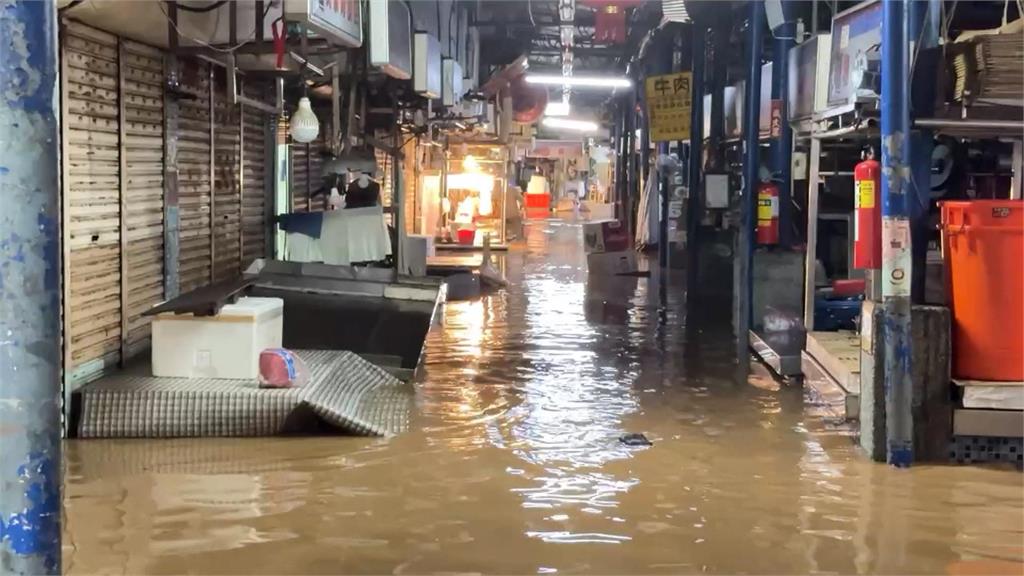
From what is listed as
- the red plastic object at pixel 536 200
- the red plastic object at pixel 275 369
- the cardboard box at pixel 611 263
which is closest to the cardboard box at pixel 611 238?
the cardboard box at pixel 611 263

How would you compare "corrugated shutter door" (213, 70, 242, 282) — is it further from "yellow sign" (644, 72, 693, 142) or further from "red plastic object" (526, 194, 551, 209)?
"red plastic object" (526, 194, 551, 209)

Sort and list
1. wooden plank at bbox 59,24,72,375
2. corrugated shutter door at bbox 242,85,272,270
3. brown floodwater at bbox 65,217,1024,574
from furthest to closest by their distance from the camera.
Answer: corrugated shutter door at bbox 242,85,272,270
wooden plank at bbox 59,24,72,375
brown floodwater at bbox 65,217,1024,574

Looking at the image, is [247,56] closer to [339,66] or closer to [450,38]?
[339,66]

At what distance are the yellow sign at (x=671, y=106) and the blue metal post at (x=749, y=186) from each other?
159 inches

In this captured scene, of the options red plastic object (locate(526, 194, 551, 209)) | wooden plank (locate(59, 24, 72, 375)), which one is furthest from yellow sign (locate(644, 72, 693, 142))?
red plastic object (locate(526, 194, 551, 209))

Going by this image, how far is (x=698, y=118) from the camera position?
48.1ft

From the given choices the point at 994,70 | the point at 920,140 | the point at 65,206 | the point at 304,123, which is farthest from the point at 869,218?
the point at 65,206

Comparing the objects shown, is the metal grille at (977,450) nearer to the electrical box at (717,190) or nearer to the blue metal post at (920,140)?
the blue metal post at (920,140)

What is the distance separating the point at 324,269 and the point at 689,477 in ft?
17.7

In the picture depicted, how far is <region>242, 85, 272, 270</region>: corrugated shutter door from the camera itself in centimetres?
1025

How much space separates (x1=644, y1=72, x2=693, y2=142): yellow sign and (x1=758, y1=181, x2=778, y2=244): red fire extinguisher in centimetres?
481

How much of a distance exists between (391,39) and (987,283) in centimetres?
586

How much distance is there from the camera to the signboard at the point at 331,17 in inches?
267

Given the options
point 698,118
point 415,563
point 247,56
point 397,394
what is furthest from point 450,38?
point 415,563
